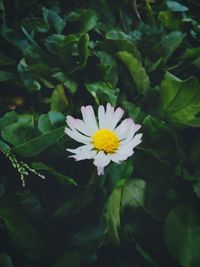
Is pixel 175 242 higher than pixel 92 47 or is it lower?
lower

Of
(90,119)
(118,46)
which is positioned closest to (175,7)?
(118,46)

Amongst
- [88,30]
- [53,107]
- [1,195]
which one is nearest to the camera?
[1,195]

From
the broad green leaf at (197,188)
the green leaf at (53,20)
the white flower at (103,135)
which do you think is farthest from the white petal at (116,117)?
the green leaf at (53,20)

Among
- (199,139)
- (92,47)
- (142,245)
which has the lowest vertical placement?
(142,245)

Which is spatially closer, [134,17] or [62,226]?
[62,226]

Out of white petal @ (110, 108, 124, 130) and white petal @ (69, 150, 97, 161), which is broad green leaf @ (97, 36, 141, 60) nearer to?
white petal @ (110, 108, 124, 130)

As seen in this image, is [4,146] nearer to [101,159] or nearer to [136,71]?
[101,159]

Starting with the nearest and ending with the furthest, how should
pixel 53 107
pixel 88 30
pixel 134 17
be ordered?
pixel 53 107 → pixel 88 30 → pixel 134 17

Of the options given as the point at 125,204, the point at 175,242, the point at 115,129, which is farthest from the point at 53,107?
the point at 175,242

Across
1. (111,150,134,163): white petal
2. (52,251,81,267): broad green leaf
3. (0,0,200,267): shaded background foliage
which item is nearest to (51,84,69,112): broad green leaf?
(0,0,200,267): shaded background foliage

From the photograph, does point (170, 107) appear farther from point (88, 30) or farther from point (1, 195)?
point (1, 195)
